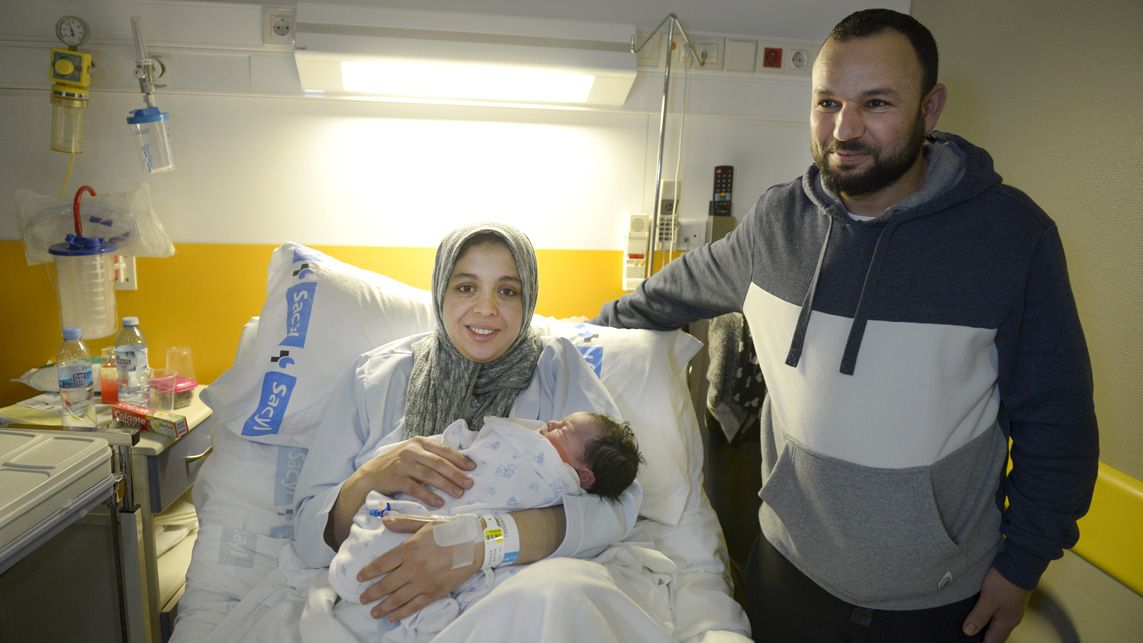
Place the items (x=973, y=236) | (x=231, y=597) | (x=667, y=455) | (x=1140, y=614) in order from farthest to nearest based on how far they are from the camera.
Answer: (x=667, y=455)
(x=1140, y=614)
(x=231, y=597)
(x=973, y=236)

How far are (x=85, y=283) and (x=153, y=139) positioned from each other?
51 cm

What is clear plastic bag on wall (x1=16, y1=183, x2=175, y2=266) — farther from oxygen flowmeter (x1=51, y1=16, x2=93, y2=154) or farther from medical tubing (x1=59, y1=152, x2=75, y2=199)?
oxygen flowmeter (x1=51, y1=16, x2=93, y2=154)

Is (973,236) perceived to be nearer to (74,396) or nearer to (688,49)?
(688,49)

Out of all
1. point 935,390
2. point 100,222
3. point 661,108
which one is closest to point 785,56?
point 661,108

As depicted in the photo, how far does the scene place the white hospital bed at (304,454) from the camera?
1448mm

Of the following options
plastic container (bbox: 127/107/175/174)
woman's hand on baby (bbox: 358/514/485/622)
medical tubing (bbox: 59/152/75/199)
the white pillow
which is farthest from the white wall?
woman's hand on baby (bbox: 358/514/485/622)

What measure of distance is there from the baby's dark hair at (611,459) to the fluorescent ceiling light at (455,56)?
3.94 feet

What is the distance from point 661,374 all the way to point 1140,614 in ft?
4.32

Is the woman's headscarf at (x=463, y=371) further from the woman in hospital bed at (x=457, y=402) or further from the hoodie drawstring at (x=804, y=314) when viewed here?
the hoodie drawstring at (x=804, y=314)

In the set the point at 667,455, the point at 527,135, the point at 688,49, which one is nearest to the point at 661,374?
the point at 667,455

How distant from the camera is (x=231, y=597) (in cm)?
154

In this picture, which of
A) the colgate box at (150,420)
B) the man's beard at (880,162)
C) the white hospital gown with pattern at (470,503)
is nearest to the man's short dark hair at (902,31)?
the man's beard at (880,162)

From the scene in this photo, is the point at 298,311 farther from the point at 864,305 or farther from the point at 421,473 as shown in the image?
the point at 864,305

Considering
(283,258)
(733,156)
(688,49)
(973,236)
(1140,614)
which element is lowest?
(1140,614)
